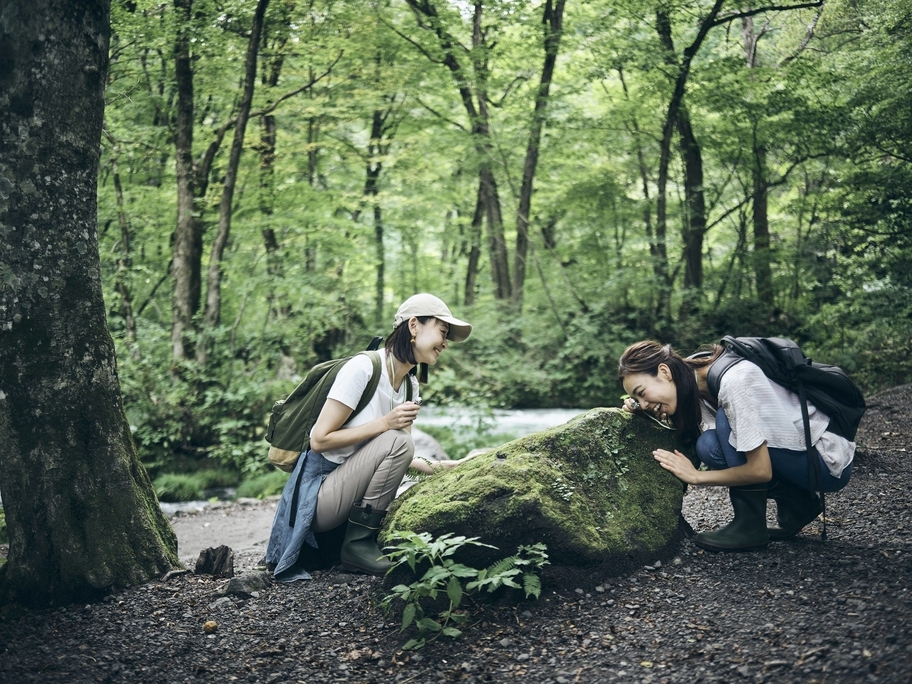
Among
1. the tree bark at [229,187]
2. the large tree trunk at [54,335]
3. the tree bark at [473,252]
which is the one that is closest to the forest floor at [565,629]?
the large tree trunk at [54,335]

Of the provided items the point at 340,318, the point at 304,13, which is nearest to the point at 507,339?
the point at 340,318

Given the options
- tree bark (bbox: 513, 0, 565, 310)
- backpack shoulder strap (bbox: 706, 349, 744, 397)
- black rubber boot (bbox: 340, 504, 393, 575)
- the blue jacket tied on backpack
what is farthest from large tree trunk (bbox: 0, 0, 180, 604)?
tree bark (bbox: 513, 0, 565, 310)

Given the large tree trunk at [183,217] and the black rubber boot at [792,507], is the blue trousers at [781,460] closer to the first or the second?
the black rubber boot at [792,507]

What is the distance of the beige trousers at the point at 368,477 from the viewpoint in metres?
3.69

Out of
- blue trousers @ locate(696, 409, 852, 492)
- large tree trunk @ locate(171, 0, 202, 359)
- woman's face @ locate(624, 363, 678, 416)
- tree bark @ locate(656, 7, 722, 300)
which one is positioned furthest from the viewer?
tree bark @ locate(656, 7, 722, 300)

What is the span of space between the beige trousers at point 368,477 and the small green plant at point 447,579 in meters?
0.52

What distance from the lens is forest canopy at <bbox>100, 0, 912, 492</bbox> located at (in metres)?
9.49

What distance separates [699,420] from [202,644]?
2.67 metres

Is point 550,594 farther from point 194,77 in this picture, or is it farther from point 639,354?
point 194,77

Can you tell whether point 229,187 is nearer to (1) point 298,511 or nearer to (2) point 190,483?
(2) point 190,483

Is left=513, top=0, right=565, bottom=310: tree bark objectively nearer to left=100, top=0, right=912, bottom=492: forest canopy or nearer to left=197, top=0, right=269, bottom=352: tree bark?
left=100, top=0, right=912, bottom=492: forest canopy

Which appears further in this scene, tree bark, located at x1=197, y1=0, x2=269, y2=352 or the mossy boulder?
tree bark, located at x1=197, y1=0, x2=269, y2=352

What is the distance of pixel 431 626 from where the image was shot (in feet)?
9.64

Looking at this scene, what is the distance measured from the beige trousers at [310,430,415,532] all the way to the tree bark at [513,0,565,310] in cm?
1022
